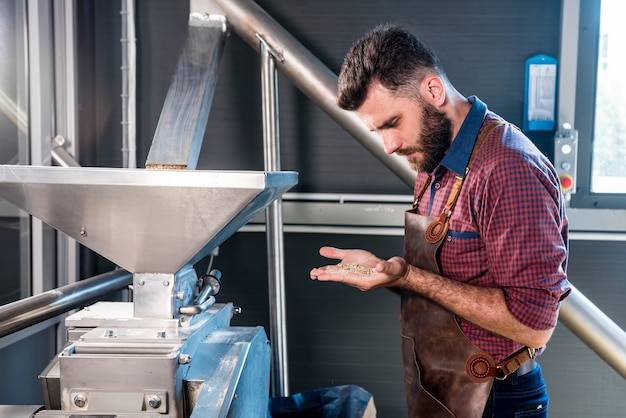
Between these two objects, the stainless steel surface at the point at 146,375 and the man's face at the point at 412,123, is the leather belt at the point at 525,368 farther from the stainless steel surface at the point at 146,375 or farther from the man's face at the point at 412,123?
the stainless steel surface at the point at 146,375

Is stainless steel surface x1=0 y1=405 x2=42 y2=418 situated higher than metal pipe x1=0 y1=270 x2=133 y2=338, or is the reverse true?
metal pipe x1=0 y1=270 x2=133 y2=338

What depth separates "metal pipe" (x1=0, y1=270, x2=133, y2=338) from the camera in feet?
4.43

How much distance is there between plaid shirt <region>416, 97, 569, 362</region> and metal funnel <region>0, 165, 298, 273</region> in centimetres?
37

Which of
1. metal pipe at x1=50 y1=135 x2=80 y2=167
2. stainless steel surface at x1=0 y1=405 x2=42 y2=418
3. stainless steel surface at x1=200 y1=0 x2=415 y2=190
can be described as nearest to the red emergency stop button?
stainless steel surface at x1=200 y1=0 x2=415 y2=190

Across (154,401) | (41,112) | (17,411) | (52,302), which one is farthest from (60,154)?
(154,401)

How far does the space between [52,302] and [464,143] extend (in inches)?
41.9

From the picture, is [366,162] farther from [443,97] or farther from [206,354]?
[206,354]

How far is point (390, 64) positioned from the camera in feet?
3.86

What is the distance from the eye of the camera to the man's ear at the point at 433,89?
1.18 meters

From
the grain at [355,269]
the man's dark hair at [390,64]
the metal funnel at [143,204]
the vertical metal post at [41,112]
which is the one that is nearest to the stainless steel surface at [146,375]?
the metal funnel at [143,204]

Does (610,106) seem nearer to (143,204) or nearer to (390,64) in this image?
(390,64)

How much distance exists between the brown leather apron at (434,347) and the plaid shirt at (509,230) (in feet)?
0.08

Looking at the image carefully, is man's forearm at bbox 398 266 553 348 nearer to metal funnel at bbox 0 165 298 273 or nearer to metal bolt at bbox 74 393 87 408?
metal funnel at bbox 0 165 298 273

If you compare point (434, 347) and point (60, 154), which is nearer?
point (434, 347)
